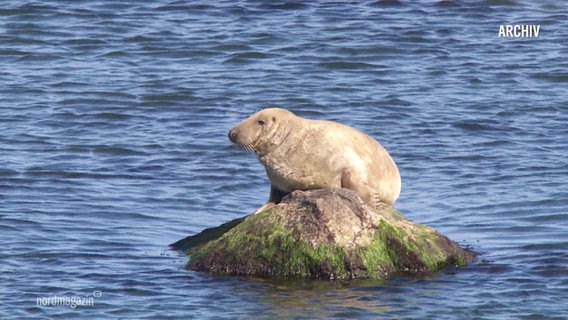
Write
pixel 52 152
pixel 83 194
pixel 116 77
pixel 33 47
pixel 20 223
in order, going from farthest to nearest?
pixel 33 47, pixel 116 77, pixel 52 152, pixel 83 194, pixel 20 223

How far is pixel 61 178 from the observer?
588 inches

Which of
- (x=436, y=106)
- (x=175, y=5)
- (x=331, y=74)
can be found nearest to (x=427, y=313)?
(x=436, y=106)

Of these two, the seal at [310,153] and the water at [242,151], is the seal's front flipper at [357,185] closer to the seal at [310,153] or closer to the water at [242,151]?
the seal at [310,153]

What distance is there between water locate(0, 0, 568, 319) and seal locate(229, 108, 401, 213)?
33.6 inches

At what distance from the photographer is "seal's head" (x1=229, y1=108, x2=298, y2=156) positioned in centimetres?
1052

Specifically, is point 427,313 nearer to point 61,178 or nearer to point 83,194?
point 83,194

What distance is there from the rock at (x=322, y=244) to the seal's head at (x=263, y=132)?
452mm

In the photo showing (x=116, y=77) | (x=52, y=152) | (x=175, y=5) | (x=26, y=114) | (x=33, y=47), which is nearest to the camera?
(x=52, y=152)

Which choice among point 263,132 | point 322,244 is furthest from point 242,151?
point 322,244

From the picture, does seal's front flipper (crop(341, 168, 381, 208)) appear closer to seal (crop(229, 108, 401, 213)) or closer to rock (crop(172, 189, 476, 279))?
seal (crop(229, 108, 401, 213))

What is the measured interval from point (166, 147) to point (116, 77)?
15.1 feet

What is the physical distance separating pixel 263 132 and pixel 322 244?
3.31 ft

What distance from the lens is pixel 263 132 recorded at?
10.6 metres

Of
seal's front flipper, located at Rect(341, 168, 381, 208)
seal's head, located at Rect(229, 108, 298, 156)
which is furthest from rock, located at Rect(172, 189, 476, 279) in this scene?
seal's head, located at Rect(229, 108, 298, 156)
